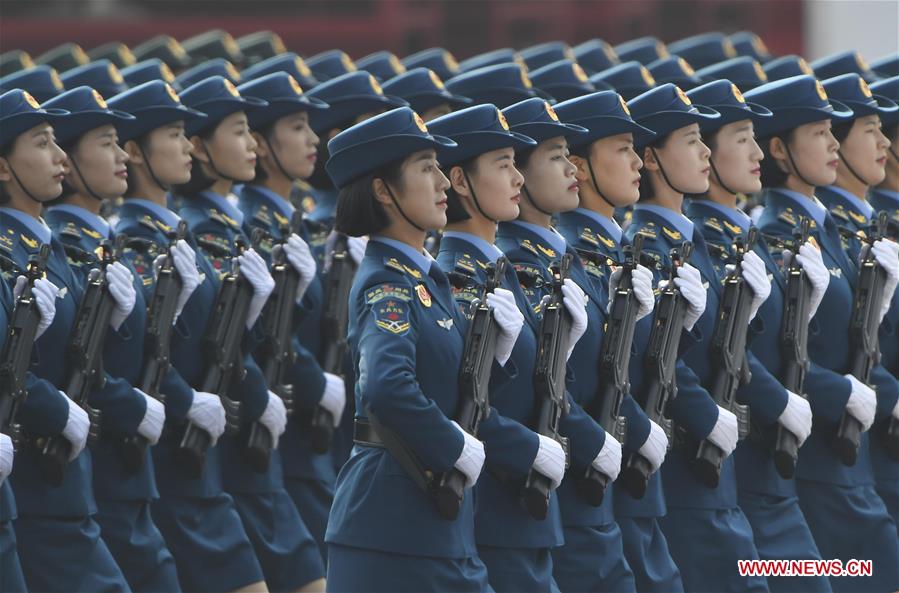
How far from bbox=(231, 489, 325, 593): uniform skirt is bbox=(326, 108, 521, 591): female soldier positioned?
233 cm

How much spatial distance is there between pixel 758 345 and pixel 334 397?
78.2 inches

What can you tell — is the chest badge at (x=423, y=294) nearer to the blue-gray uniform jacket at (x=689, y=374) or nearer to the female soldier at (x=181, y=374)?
the blue-gray uniform jacket at (x=689, y=374)

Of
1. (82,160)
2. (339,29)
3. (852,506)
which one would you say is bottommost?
(339,29)

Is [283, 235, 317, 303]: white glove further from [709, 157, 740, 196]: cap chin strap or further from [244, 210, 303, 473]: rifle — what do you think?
[709, 157, 740, 196]: cap chin strap

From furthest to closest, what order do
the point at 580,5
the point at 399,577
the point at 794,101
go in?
the point at 580,5
the point at 794,101
the point at 399,577

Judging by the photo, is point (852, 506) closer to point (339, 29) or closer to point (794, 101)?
point (794, 101)

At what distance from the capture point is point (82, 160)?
386 inches

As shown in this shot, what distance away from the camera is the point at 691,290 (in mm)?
9328

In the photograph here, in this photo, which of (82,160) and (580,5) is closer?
(82,160)

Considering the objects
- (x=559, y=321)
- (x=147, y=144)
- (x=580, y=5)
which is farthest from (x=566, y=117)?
(x=580, y=5)

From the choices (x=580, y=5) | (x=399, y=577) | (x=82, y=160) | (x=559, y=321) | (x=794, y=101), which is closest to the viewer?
(x=399, y=577)

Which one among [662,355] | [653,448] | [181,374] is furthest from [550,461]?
[181,374]

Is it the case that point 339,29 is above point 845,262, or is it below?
below

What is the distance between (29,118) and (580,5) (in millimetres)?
20717
